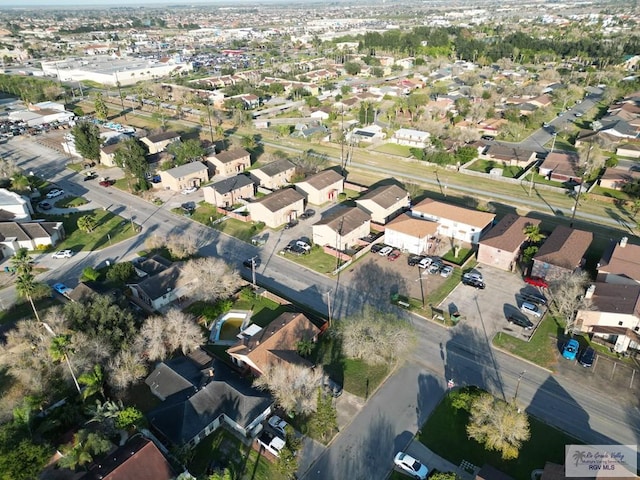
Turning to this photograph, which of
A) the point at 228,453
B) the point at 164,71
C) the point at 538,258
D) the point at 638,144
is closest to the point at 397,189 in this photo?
the point at 538,258

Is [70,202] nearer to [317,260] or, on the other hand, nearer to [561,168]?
[317,260]

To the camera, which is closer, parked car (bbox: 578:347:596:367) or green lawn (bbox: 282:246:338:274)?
parked car (bbox: 578:347:596:367)

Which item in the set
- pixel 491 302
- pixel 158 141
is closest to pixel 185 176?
pixel 158 141

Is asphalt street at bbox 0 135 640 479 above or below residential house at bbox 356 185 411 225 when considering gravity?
below

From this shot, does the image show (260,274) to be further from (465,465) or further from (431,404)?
(465,465)

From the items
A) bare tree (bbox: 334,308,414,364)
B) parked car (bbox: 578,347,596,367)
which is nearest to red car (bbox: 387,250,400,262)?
bare tree (bbox: 334,308,414,364)

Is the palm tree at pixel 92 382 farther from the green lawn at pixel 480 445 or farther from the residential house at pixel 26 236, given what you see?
the residential house at pixel 26 236

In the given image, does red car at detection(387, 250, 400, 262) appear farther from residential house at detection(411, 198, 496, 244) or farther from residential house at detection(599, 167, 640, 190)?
residential house at detection(599, 167, 640, 190)
